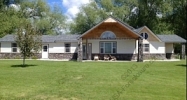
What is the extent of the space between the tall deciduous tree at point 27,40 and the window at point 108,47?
1305cm

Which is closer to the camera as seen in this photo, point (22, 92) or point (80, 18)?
point (22, 92)

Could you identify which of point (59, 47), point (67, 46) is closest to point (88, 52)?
point (67, 46)

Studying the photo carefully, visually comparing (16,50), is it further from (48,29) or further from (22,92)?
(22,92)

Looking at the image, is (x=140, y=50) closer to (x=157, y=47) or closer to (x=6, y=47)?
(x=157, y=47)

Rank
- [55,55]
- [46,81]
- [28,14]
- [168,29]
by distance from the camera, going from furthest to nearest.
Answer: [28,14], [168,29], [55,55], [46,81]

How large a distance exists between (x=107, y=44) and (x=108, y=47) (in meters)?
0.42

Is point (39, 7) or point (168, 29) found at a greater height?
point (39, 7)

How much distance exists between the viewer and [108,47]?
3375 cm

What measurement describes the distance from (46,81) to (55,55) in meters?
22.7

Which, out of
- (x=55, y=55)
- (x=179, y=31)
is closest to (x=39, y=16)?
(x=55, y=55)

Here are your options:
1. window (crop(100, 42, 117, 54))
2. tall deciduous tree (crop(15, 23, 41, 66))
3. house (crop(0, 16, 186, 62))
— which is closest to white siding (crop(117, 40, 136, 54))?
house (crop(0, 16, 186, 62))

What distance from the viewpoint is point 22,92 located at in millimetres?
10352

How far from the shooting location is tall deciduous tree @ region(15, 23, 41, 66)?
848 inches

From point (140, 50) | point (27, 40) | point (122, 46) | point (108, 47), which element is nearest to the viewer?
point (27, 40)
